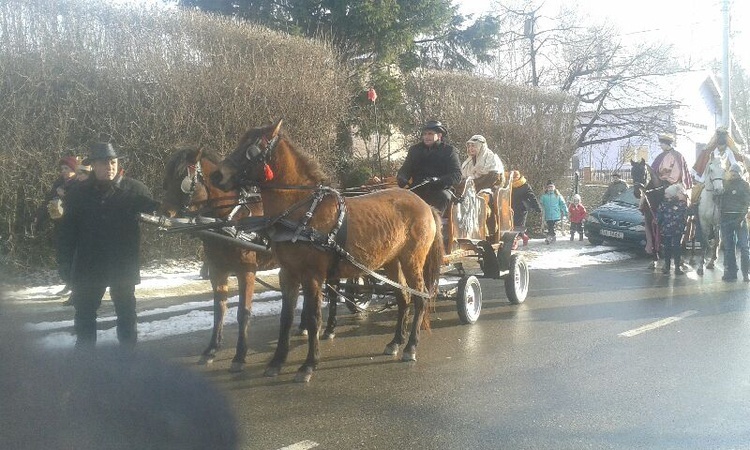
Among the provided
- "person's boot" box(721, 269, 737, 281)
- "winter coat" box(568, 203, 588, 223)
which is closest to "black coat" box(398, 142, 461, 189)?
"person's boot" box(721, 269, 737, 281)

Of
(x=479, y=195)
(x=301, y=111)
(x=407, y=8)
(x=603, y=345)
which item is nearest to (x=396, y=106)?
(x=407, y=8)

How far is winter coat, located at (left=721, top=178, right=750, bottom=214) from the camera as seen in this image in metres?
11.6

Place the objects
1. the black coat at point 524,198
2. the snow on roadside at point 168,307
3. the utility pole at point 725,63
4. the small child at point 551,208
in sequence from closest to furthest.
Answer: the snow on roadside at point 168,307
the black coat at point 524,198
the small child at point 551,208
the utility pole at point 725,63

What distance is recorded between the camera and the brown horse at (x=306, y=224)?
5.77 meters

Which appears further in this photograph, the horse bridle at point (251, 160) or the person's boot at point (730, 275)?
the person's boot at point (730, 275)

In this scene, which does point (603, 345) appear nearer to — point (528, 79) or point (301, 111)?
point (301, 111)

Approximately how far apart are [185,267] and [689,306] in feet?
28.1

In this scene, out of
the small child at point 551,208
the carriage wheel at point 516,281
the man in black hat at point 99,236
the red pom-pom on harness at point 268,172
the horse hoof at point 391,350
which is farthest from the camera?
the small child at point 551,208

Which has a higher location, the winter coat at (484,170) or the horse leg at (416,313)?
the winter coat at (484,170)

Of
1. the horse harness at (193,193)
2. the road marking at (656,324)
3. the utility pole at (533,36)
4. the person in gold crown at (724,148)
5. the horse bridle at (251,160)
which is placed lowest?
the road marking at (656,324)

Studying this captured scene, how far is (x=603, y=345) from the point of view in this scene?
7137 millimetres

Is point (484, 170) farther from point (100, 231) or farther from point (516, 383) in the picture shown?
point (100, 231)

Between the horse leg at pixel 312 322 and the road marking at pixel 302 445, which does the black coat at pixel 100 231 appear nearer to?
the horse leg at pixel 312 322

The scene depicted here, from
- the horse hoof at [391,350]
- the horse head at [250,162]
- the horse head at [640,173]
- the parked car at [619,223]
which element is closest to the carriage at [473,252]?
the horse hoof at [391,350]
